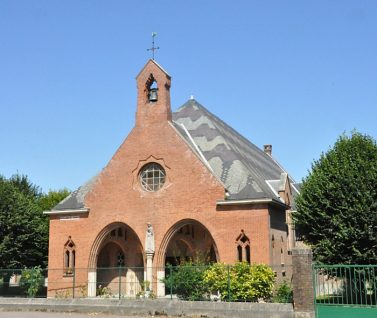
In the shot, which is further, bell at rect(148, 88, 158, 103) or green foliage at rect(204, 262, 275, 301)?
bell at rect(148, 88, 158, 103)

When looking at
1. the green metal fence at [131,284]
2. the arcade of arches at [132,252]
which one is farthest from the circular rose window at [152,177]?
the green metal fence at [131,284]

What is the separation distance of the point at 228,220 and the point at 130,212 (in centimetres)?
584

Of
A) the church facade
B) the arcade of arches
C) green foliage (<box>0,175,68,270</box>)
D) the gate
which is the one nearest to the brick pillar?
the gate

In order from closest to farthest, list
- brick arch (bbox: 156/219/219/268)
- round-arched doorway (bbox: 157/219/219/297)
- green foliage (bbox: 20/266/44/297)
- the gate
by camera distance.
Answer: the gate
green foliage (bbox: 20/266/44/297)
brick arch (bbox: 156/219/219/268)
round-arched doorway (bbox: 157/219/219/297)

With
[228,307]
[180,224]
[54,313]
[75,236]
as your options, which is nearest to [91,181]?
[75,236]

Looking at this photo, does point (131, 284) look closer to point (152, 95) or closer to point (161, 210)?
point (161, 210)

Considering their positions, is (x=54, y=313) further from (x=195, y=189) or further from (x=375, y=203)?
(x=375, y=203)

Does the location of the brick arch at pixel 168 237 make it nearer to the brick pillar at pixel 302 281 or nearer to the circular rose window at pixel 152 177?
the circular rose window at pixel 152 177

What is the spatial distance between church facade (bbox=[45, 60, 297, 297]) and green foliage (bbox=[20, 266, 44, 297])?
297 centimetres

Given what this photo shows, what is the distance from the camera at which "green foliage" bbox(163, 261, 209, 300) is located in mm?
20766

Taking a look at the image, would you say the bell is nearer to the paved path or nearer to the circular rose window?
the circular rose window

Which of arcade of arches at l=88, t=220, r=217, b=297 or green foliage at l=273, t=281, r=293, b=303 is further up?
arcade of arches at l=88, t=220, r=217, b=297

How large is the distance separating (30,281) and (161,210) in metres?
7.72

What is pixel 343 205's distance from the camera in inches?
877
